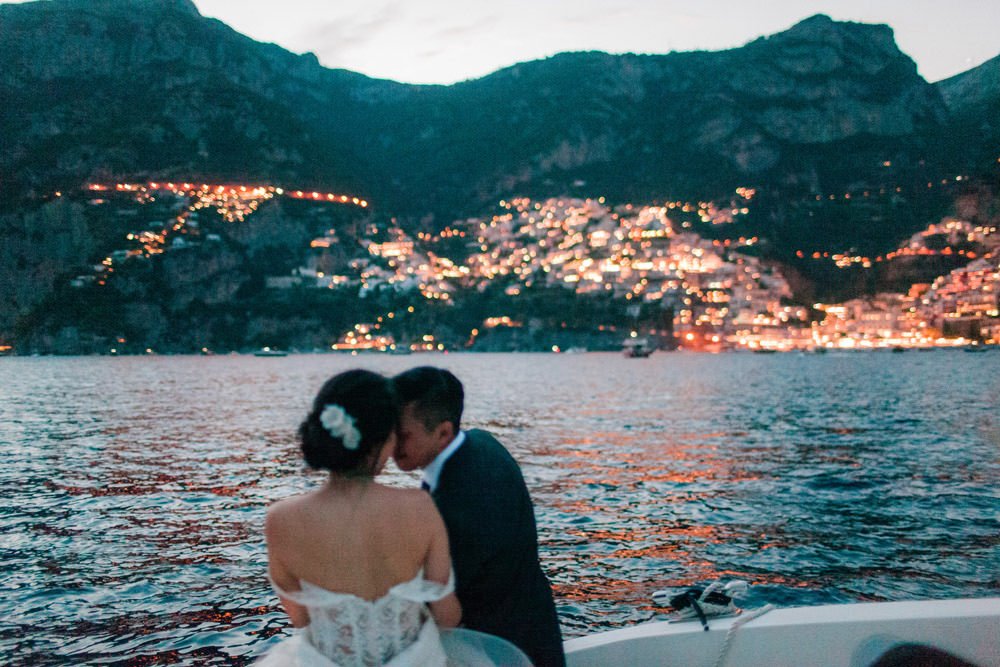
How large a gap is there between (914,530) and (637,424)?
1740 cm

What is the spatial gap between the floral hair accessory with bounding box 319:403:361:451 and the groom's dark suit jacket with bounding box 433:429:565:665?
804 millimetres

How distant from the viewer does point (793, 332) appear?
17012 centimetres

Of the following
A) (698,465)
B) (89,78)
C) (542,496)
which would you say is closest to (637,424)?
(698,465)

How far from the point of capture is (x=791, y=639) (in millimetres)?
3773

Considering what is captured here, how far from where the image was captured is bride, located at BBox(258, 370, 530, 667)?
2363mm

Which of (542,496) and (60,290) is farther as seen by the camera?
(60,290)

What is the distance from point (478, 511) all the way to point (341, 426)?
95 cm

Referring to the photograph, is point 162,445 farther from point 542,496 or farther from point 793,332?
point 793,332

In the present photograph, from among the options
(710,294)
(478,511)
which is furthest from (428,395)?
(710,294)

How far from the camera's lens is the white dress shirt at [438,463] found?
310cm

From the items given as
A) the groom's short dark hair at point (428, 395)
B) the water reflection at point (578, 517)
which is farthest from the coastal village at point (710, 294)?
the groom's short dark hair at point (428, 395)

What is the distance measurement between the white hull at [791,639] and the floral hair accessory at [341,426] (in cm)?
195

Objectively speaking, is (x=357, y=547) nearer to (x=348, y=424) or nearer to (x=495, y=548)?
(x=348, y=424)

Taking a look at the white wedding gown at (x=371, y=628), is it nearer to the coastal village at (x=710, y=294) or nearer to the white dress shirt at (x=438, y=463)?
the white dress shirt at (x=438, y=463)
